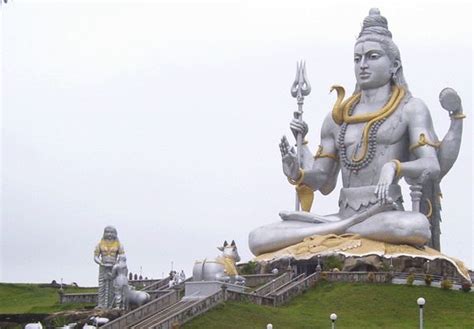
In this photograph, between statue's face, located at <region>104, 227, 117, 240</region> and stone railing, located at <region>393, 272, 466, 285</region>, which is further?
stone railing, located at <region>393, 272, 466, 285</region>

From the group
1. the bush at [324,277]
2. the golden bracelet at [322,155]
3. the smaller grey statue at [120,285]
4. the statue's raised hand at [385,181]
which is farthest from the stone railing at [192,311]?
the golden bracelet at [322,155]

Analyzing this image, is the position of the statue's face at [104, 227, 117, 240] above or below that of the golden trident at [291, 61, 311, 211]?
below

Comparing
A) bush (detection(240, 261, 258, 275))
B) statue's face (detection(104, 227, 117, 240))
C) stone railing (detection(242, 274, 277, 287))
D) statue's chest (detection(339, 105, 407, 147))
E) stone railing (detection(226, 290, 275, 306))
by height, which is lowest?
stone railing (detection(226, 290, 275, 306))

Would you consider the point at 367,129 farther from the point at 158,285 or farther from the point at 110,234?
the point at 110,234

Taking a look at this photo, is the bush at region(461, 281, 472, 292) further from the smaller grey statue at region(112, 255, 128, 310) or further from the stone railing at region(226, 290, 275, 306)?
the smaller grey statue at region(112, 255, 128, 310)

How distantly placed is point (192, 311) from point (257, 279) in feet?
28.6

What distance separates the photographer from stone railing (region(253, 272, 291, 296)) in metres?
33.1

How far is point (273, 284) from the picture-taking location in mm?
34469

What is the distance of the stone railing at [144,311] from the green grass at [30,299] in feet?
14.5

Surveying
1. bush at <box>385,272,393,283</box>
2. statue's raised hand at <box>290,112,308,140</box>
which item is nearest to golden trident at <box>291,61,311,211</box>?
statue's raised hand at <box>290,112,308,140</box>

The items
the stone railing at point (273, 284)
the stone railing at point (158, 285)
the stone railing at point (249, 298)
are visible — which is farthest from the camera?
the stone railing at point (158, 285)

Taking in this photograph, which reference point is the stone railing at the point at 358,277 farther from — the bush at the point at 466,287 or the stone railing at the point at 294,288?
the bush at the point at 466,287

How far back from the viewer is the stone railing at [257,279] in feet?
120

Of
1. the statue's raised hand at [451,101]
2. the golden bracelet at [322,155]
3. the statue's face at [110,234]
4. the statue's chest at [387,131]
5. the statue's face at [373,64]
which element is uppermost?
the statue's face at [373,64]
